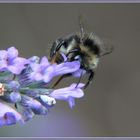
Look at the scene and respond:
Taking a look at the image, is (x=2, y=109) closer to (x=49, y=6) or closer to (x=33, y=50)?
(x=33, y=50)

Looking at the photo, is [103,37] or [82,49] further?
[103,37]

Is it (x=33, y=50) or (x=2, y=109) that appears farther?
(x=33, y=50)

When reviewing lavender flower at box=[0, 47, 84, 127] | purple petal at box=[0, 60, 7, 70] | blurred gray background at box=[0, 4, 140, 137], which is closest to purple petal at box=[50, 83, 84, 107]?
lavender flower at box=[0, 47, 84, 127]

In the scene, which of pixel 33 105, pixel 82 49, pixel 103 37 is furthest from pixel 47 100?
pixel 103 37

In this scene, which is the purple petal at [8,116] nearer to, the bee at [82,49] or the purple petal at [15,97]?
the purple petal at [15,97]

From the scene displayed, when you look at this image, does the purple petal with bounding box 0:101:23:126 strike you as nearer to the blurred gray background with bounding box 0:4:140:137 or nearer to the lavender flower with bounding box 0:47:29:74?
the lavender flower with bounding box 0:47:29:74

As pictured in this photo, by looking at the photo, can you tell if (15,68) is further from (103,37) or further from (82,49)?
(103,37)

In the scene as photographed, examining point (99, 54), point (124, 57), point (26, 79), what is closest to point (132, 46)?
point (124, 57)
